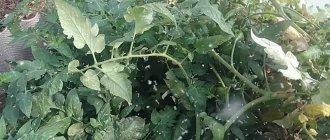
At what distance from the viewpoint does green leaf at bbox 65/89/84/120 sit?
535 mm

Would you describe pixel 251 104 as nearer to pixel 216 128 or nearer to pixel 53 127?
pixel 216 128

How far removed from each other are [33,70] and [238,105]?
0.24 m

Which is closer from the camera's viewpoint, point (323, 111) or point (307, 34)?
point (323, 111)

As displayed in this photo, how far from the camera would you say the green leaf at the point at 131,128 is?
545mm

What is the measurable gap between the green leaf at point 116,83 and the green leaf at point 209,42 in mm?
98

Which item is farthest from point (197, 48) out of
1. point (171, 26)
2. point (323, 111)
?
point (323, 111)

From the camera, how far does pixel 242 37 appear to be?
0.60m

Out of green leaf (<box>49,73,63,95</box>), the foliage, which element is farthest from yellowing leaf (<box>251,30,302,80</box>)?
green leaf (<box>49,73,63,95</box>)

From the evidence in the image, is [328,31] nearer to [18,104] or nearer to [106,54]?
[106,54]

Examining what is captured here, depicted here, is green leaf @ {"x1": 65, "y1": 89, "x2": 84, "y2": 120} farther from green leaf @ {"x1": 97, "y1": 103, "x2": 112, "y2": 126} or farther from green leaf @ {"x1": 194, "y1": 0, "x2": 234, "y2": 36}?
green leaf @ {"x1": 194, "y1": 0, "x2": 234, "y2": 36}

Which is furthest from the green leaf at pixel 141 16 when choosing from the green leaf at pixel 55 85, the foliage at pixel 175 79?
the green leaf at pixel 55 85

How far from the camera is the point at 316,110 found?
509mm

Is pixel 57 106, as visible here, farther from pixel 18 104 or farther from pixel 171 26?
pixel 171 26

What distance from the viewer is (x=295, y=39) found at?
61 cm
